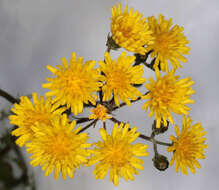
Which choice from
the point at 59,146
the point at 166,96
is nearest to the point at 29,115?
the point at 59,146

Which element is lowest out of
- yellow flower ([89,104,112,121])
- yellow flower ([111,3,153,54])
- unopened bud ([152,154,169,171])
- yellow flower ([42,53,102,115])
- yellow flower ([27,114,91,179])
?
yellow flower ([27,114,91,179])

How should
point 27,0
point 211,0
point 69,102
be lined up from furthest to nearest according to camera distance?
point 211,0 → point 27,0 → point 69,102

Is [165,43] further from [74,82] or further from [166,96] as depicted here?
[74,82]

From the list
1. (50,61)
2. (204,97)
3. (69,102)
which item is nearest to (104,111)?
(69,102)

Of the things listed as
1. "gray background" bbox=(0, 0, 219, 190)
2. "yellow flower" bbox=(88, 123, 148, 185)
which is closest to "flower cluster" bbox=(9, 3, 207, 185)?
"yellow flower" bbox=(88, 123, 148, 185)

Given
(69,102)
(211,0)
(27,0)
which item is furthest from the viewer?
(211,0)

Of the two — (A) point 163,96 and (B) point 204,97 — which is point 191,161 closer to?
(A) point 163,96

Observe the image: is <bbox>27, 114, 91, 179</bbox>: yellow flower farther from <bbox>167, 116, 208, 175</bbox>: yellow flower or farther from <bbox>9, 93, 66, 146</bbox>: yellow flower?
<bbox>167, 116, 208, 175</bbox>: yellow flower

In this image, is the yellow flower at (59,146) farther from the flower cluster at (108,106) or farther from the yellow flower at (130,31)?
the yellow flower at (130,31)
